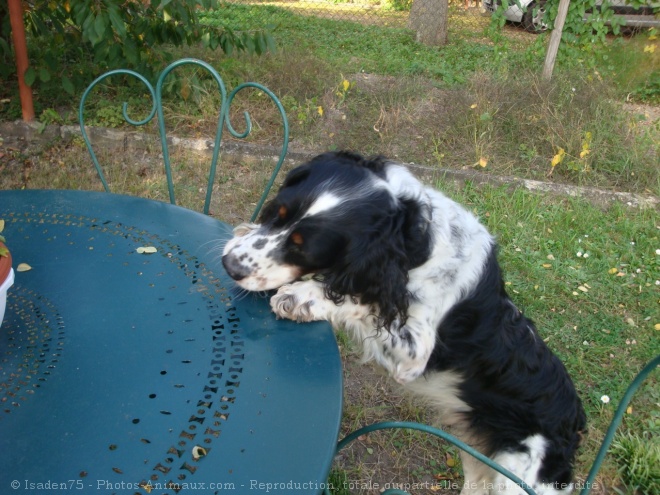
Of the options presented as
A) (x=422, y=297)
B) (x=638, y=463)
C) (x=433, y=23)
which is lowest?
(x=638, y=463)

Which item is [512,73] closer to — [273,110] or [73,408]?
[273,110]

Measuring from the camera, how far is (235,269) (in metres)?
1.77

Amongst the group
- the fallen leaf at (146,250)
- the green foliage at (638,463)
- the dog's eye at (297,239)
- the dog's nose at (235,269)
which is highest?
the dog's eye at (297,239)

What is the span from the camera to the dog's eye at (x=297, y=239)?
1.81 m

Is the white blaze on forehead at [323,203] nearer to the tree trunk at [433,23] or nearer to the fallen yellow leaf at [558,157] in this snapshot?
the fallen yellow leaf at [558,157]

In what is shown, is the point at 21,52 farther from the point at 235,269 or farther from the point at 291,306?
the point at 291,306

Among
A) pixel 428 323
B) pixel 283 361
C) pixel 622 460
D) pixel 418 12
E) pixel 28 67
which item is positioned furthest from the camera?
pixel 418 12

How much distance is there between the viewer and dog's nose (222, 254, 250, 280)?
177cm

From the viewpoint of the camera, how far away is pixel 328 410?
1.28 meters

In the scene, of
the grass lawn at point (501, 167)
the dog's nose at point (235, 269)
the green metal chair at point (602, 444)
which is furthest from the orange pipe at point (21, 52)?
the green metal chair at point (602, 444)

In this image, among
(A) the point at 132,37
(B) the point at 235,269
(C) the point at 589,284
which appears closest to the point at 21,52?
(A) the point at 132,37

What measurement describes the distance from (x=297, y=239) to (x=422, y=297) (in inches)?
20.6

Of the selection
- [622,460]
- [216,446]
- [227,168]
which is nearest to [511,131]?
[227,168]

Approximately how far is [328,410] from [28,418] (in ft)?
2.17
